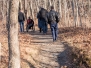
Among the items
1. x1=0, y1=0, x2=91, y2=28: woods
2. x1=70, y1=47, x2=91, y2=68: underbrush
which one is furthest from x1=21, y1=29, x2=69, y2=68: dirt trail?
x1=0, y1=0, x2=91, y2=28: woods

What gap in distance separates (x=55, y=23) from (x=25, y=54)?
3.73 metres

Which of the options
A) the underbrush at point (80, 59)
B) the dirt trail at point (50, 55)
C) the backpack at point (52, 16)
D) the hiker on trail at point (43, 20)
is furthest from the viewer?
the hiker on trail at point (43, 20)

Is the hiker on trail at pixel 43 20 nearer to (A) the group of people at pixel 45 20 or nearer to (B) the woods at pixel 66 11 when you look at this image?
(A) the group of people at pixel 45 20

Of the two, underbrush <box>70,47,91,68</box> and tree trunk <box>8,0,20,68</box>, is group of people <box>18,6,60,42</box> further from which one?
tree trunk <box>8,0,20,68</box>

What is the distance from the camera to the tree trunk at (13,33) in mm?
9914

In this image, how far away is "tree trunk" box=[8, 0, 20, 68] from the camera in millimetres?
9914

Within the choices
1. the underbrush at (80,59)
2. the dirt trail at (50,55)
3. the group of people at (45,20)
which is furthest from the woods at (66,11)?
the underbrush at (80,59)

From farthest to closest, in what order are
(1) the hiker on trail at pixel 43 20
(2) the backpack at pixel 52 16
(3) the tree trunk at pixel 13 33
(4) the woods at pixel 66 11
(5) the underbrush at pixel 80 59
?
1. (4) the woods at pixel 66 11
2. (1) the hiker on trail at pixel 43 20
3. (2) the backpack at pixel 52 16
4. (5) the underbrush at pixel 80 59
5. (3) the tree trunk at pixel 13 33

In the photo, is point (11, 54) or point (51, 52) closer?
point (11, 54)

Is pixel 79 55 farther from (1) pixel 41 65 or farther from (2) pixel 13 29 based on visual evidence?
(2) pixel 13 29

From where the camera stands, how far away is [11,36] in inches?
398

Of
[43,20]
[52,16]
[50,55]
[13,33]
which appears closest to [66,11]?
[43,20]

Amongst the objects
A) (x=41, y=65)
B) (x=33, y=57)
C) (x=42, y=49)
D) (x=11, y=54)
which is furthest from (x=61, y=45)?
(x=11, y=54)

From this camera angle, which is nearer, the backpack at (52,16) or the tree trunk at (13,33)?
the tree trunk at (13,33)
